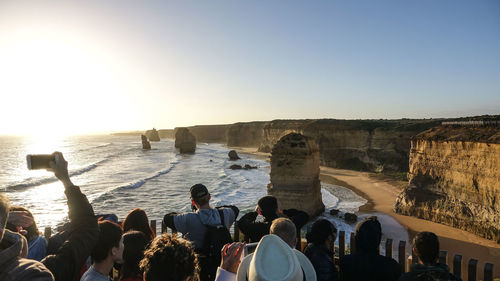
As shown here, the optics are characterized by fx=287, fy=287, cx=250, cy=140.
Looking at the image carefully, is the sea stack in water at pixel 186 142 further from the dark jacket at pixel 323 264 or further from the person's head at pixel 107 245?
the person's head at pixel 107 245

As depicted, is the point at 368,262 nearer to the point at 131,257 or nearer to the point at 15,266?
the point at 131,257

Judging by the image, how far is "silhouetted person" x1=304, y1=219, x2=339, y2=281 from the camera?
11.0 ft

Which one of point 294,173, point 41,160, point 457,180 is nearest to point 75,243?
point 41,160

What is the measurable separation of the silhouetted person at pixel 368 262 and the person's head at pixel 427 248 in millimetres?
294

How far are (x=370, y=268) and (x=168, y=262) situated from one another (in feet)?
7.79

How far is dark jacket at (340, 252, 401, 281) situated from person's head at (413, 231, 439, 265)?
29cm

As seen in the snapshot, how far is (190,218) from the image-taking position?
3.89 metres

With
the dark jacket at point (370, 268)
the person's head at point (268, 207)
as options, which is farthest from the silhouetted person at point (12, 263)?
the dark jacket at point (370, 268)

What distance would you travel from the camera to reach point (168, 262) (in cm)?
199

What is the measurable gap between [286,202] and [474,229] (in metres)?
8.70

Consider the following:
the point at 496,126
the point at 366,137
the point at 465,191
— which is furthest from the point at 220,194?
the point at 366,137

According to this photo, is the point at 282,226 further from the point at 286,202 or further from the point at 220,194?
the point at 220,194

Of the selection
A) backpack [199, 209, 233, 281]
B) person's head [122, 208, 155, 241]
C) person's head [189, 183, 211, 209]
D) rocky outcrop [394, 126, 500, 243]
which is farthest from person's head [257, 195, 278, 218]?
rocky outcrop [394, 126, 500, 243]

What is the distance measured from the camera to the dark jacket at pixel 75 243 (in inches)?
86.0
